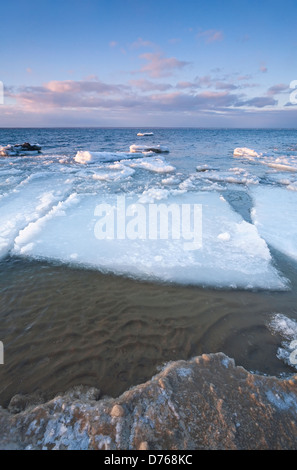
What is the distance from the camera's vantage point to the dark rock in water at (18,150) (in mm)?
22716

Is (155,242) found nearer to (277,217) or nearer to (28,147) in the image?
(277,217)

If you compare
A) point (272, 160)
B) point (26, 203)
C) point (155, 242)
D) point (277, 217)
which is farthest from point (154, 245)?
point (272, 160)

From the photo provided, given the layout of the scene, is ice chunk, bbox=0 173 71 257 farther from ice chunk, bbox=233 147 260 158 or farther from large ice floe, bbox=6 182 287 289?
ice chunk, bbox=233 147 260 158

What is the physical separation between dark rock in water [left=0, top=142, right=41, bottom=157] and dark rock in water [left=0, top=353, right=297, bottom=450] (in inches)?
1038

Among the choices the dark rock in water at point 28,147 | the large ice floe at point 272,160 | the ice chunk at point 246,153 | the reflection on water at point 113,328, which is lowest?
the reflection on water at point 113,328

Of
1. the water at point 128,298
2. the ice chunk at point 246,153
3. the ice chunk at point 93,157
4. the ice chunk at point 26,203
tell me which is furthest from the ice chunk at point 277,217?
the ice chunk at point 93,157

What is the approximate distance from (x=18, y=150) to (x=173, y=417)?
28493mm

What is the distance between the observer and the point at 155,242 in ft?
18.5

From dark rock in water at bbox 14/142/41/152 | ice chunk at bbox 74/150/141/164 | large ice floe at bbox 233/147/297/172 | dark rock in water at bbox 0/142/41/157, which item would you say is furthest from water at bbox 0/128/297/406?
dark rock in water at bbox 14/142/41/152

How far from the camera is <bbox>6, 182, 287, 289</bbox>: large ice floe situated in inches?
179

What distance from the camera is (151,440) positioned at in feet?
6.29

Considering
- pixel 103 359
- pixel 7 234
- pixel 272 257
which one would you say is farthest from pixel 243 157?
pixel 103 359

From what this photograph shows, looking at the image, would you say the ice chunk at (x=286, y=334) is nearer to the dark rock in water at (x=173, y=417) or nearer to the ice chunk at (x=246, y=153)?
the dark rock in water at (x=173, y=417)

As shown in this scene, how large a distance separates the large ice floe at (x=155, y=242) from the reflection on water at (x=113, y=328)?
1.19 ft
